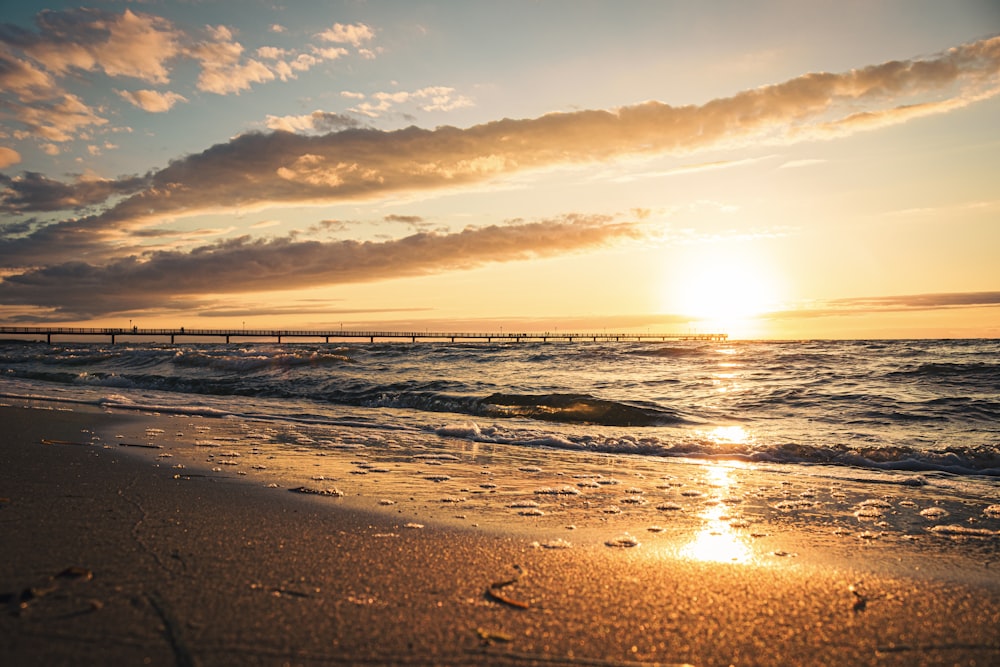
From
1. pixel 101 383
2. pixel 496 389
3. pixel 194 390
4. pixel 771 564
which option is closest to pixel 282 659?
pixel 771 564

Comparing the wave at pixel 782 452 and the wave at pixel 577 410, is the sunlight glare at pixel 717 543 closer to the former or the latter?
the wave at pixel 782 452

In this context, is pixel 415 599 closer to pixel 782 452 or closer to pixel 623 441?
pixel 623 441

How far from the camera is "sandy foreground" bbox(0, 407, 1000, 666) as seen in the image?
7.53 ft

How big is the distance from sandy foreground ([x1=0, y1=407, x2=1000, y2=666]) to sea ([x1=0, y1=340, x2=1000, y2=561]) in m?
0.71

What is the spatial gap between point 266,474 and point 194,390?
45.6 feet

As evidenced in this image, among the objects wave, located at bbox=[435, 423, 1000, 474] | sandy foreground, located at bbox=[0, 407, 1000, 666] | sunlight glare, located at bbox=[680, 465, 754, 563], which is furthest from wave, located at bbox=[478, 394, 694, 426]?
sandy foreground, located at bbox=[0, 407, 1000, 666]

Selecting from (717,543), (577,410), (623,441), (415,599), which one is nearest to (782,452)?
(623,441)

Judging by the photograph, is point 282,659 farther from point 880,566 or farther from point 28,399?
point 28,399

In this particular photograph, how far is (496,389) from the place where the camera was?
17594 mm

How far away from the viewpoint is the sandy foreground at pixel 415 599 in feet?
7.53

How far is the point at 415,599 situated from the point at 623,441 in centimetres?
685

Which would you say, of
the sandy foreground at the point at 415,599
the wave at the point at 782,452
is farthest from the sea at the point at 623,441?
the sandy foreground at the point at 415,599

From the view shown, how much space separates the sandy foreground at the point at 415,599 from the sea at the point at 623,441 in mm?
715

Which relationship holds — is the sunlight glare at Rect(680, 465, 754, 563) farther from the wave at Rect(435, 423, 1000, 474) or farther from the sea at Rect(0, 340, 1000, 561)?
the wave at Rect(435, 423, 1000, 474)
